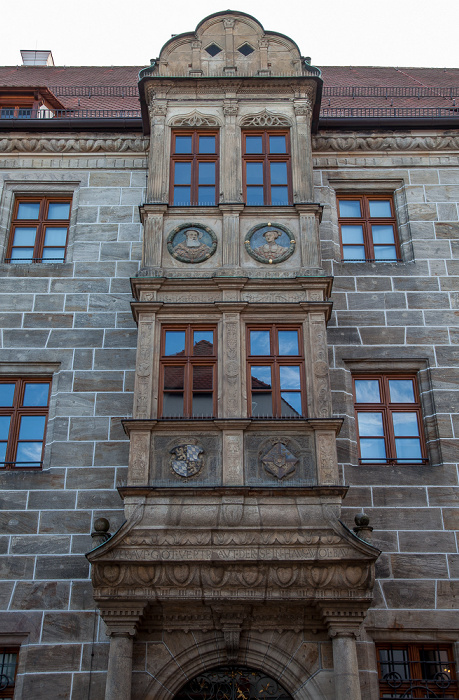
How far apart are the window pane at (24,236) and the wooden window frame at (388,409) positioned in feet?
19.1

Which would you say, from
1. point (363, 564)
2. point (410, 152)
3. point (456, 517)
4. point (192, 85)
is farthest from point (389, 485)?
point (192, 85)

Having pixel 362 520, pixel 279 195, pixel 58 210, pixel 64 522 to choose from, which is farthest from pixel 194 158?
pixel 362 520

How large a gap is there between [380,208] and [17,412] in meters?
6.90

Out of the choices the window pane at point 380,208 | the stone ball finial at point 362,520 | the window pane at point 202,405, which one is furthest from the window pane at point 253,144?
the stone ball finial at point 362,520

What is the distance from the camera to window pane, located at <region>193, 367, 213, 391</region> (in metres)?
11.8

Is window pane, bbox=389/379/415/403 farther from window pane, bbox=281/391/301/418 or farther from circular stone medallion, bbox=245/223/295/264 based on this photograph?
circular stone medallion, bbox=245/223/295/264

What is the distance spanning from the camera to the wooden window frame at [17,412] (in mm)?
12391

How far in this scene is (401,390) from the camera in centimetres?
1302

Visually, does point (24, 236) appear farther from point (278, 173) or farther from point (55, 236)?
point (278, 173)

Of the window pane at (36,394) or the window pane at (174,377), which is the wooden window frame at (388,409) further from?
the window pane at (36,394)

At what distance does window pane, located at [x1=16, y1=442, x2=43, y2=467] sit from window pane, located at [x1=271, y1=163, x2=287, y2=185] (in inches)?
214

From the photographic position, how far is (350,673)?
10008 mm

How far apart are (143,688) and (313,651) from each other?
6.94ft

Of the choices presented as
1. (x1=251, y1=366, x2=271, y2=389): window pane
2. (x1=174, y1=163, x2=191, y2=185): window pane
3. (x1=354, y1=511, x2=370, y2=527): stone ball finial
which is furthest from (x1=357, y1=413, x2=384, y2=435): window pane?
(x1=174, y1=163, x2=191, y2=185): window pane
